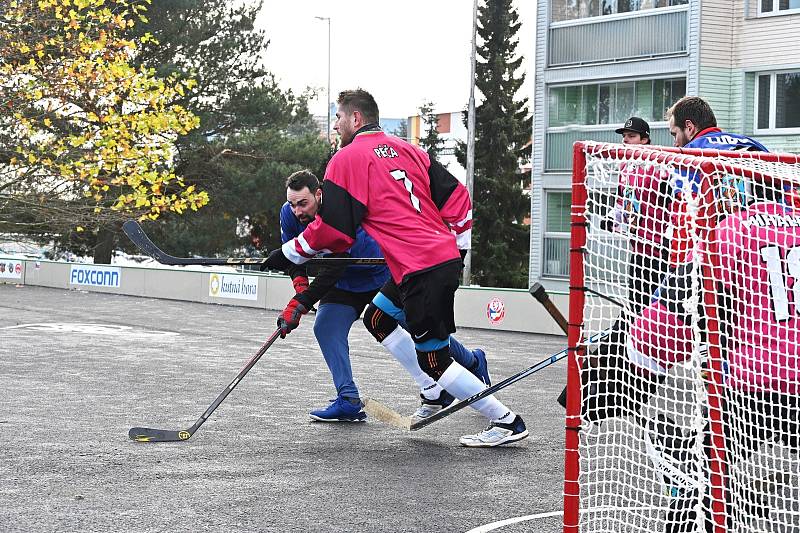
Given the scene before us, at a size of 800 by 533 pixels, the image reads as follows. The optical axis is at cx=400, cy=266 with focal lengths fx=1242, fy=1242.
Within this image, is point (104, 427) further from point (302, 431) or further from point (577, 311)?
point (577, 311)

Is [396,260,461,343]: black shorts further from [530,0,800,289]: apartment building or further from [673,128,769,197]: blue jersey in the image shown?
[530,0,800,289]: apartment building

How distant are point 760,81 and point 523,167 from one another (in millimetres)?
28578

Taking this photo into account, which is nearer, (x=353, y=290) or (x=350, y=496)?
(x=350, y=496)

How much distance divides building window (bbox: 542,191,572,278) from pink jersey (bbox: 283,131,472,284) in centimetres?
2590

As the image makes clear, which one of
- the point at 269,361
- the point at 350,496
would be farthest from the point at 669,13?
the point at 350,496

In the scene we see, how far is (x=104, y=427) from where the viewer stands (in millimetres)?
7789

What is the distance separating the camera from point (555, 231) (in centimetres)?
3278

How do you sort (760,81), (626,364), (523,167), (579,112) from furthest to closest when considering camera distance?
(523,167), (579,112), (760,81), (626,364)

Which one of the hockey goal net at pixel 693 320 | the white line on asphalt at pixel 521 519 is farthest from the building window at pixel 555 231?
the hockey goal net at pixel 693 320

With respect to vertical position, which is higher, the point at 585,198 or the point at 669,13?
the point at 669,13

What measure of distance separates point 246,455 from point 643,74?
82.3 feet

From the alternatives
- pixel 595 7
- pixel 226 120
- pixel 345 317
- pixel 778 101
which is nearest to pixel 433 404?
pixel 345 317

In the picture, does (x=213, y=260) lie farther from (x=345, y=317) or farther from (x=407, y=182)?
(x=407, y=182)

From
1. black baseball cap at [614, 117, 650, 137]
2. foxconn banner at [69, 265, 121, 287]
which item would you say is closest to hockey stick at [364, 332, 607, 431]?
black baseball cap at [614, 117, 650, 137]
